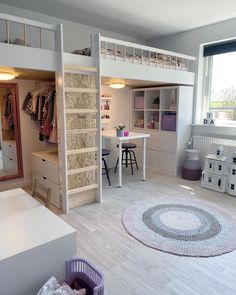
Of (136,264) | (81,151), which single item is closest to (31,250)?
(136,264)

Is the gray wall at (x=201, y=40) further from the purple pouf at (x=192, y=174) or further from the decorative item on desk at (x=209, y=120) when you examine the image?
the purple pouf at (x=192, y=174)

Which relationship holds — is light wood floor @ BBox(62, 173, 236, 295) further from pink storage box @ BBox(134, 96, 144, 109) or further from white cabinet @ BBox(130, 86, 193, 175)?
pink storage box @ BBox(134, 96, 144, 109)

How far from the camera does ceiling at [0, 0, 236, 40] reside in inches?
139

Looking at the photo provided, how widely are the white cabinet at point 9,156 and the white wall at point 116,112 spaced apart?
1.83 meters

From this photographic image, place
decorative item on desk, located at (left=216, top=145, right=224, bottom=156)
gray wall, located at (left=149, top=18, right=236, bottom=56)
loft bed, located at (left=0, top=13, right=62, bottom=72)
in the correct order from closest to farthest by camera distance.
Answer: loft bed, located at (left=0, top=13, right=62, bottom=72) < decorative item on desk, located at (left=216, top=145, right=224, bottom=156) < gray wall, located at (left=149, top=18, right=236, bottom=56)

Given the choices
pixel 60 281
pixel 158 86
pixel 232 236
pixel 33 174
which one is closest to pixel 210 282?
pixel 232 236

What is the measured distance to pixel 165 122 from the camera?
4875 mm

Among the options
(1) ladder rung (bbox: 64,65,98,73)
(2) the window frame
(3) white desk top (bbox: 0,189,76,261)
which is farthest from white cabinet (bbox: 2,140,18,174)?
(2) the window frame

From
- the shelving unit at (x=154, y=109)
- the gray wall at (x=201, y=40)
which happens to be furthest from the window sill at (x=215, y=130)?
the shelving unit at (x=154, y=109)

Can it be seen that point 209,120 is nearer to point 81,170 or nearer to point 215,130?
point 215,130

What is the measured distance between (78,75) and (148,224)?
205cm

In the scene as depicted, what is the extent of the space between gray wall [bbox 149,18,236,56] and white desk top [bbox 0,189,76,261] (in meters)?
4.29

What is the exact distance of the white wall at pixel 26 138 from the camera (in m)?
3.94

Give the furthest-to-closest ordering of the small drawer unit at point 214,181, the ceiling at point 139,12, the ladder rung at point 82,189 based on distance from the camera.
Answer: the small drawer unit at point 214,181 < the ceiling at point 139,12 < the ladder rung at point 82,189
